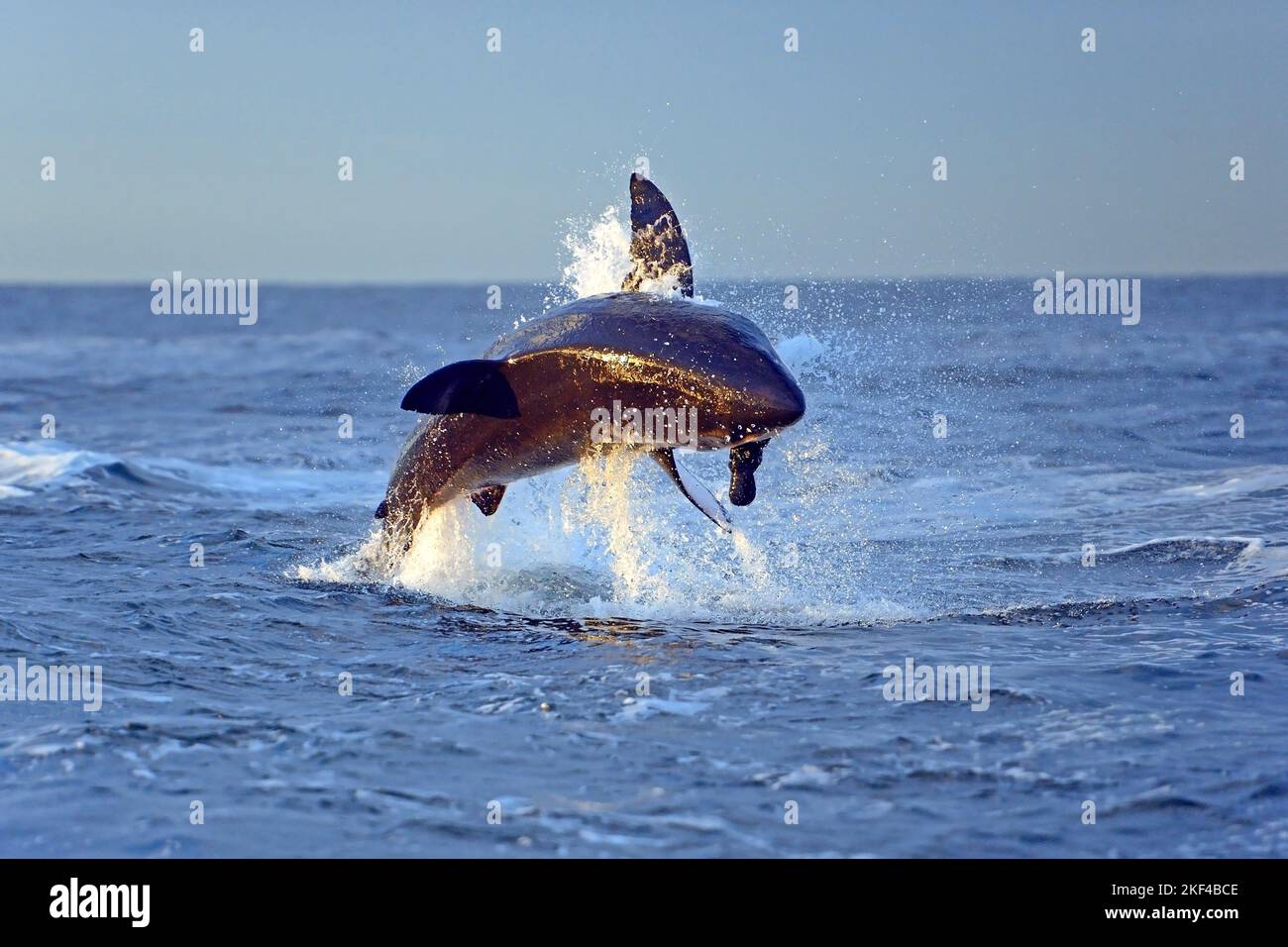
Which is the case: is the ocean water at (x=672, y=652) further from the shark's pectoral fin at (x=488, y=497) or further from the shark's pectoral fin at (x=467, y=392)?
the shark's pectoral fin at (x=467, y=392)

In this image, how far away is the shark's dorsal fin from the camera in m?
12.0

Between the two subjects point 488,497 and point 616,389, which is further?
point 488,497

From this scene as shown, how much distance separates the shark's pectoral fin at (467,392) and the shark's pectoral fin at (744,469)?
6.26ft

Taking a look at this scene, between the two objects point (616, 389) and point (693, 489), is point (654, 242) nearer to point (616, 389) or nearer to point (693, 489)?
point (616, 389)

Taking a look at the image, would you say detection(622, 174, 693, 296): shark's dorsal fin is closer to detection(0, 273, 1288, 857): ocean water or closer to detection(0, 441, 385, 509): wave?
detection(0, 273, 1288, 857): ocean water

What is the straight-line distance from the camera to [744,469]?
34.8 ft

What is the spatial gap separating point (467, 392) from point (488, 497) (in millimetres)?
1951

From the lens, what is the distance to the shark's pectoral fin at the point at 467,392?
10.8 m

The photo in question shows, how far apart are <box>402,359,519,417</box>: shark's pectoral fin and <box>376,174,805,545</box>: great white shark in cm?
1

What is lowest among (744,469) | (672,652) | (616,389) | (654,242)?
(672,652)

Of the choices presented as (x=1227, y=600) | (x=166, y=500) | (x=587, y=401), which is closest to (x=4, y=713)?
(x=587, y=401)

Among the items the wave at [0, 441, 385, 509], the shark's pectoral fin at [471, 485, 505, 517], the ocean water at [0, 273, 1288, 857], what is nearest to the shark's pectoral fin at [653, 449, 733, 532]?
the ocean water at [0, 273, 1288, 857]

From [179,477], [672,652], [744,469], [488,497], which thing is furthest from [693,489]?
[179,477]
